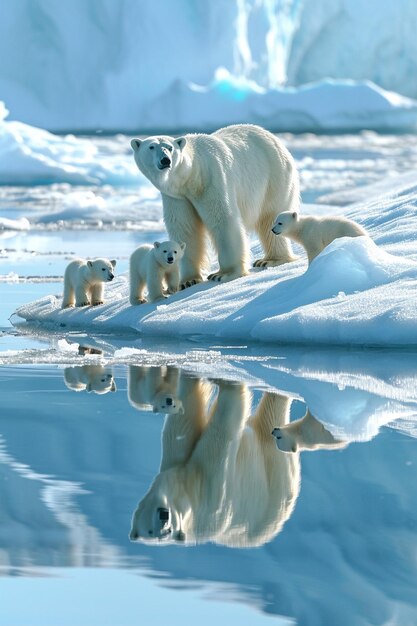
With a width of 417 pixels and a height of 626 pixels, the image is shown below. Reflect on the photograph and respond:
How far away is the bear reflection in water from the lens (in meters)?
2.29

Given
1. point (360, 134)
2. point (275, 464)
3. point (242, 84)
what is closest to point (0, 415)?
point (275, 464)

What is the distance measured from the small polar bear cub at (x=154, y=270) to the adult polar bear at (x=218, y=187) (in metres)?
0.09

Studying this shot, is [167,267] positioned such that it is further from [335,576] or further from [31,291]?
[335,576]

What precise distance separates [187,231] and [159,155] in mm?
606

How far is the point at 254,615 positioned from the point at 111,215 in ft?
44.1

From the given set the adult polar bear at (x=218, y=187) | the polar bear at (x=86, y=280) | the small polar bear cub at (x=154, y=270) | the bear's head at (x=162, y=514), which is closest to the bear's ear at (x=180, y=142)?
the adult polar bear at (x=218, y=187)

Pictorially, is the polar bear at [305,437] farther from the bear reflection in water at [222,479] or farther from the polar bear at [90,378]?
the polar bear at [90,378]

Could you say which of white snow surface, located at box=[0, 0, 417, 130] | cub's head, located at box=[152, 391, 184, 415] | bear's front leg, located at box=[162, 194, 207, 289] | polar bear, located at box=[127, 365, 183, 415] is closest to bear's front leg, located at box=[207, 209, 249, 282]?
bear's front leg, located at box=[162, 194, 207, 289]

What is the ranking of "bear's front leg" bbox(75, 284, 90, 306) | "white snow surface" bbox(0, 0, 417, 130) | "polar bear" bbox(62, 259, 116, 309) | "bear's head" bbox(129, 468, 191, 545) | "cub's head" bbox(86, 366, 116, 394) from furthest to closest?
"white snow surface" bbox(0, 0, 417, 130) < "bear's front leg" bbox(75, 284, 90, 306) < "polar bear" bbox(62, 259, 116, 309) < "cub's head" bbox(86, 366, 116, 394) < "bear's head" bbox(129, 468, 191, 545)

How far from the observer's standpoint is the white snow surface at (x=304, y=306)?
195 inches

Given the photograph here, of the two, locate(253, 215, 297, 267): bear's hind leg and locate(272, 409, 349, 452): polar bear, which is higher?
locate(253, 215, 297, 267): bear's hind leg

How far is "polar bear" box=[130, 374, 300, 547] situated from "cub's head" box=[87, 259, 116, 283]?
2.71 meters

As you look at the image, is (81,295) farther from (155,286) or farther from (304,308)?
(304,308)

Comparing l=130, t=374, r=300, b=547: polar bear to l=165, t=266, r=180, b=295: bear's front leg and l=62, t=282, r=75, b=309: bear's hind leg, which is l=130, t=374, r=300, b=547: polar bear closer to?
l=165, t=266, r=180, b=295: bear's front leg
